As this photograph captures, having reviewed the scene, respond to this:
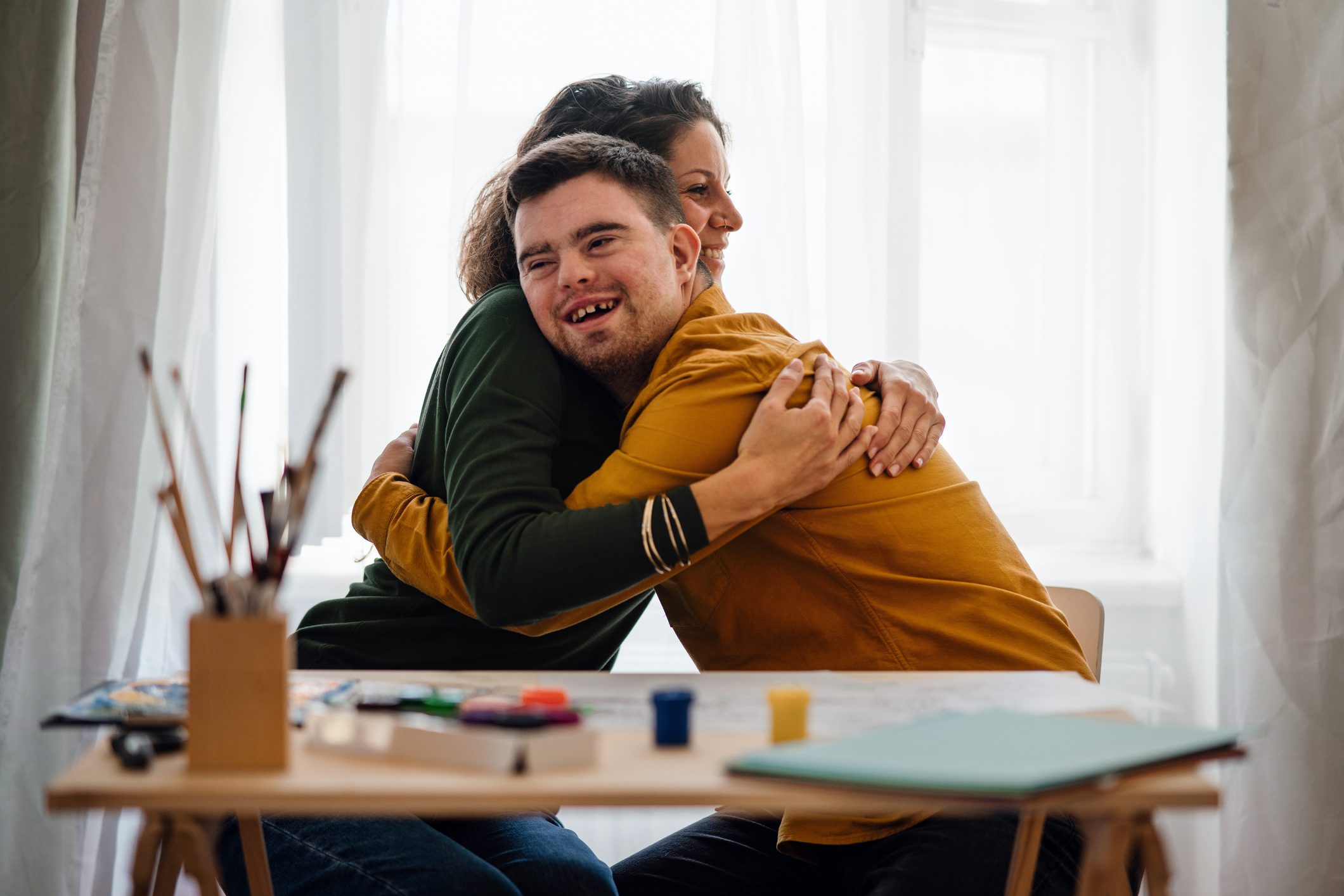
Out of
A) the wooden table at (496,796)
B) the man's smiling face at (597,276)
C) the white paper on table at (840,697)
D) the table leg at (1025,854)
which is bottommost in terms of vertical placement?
the table leg at (1025,854)

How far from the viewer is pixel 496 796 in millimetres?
744

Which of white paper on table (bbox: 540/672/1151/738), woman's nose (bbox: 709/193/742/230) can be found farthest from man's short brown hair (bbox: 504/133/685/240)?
white paper on table (bbox: 540/672/1151/738)

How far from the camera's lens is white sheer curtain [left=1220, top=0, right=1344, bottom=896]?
75.5 inches

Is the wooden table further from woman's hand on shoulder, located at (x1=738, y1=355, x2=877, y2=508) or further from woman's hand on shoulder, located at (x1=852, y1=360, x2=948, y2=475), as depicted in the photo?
woman's hand on shoulder, located at (x1=852, y1=360, x2=948, y2=475)

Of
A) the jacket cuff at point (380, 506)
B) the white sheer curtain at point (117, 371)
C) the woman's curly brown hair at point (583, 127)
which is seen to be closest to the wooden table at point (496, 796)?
the jacket cuff at point (380, 506)

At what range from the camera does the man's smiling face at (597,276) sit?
52.3 inches

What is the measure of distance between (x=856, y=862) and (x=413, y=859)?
43cm

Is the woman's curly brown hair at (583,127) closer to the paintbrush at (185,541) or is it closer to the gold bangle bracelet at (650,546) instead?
the gold bangle bracelet at (650,546)

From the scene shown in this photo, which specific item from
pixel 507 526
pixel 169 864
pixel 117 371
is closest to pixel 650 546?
pixel 507 526

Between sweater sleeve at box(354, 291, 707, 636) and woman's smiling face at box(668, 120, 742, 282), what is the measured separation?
37 centimetres

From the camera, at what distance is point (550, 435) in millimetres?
1249

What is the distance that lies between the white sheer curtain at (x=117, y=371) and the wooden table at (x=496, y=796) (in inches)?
46.3

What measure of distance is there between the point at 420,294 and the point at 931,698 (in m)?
1.33

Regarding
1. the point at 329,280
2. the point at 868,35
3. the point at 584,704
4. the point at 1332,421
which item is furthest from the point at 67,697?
the point at 1332,421
